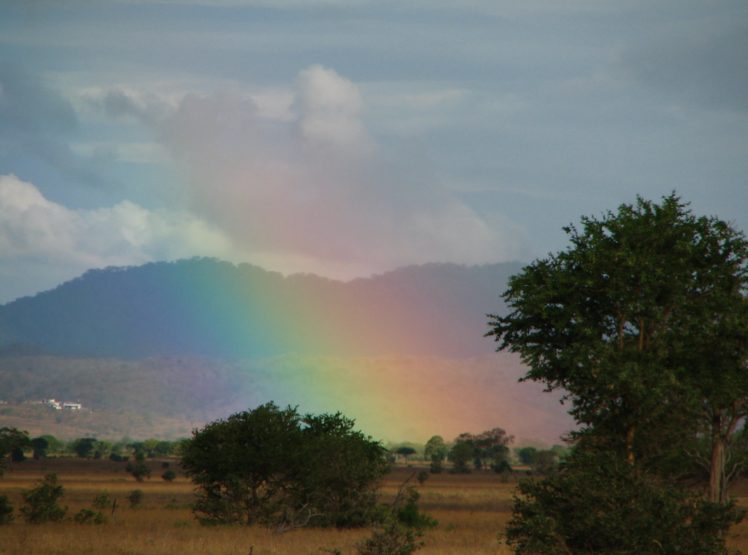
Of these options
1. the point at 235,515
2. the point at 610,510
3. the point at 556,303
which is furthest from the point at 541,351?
the point at 235,515

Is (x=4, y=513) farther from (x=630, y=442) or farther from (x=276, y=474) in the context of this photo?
(x=630, y=442)

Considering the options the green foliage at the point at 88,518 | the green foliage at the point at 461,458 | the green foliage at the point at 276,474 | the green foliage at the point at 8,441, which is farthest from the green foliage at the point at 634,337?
the green foliage at the point at 461,458

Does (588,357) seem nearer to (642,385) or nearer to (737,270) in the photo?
(642,385)

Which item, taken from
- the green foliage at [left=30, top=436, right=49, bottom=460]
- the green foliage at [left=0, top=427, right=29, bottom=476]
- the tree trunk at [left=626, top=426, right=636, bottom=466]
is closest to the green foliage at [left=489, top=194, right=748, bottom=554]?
the tree trunk at [left=626, top=426, right=636, bottom=466]

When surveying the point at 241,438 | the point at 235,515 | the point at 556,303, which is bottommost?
the point at 235,515

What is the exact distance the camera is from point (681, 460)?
3606 cm

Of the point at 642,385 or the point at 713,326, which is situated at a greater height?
the point at 713,326

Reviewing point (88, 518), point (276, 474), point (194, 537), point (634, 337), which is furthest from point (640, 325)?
point (88, 518)

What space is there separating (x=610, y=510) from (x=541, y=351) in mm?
8907

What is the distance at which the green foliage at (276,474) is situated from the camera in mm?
48250

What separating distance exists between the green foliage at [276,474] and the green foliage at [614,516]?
79.2 ft

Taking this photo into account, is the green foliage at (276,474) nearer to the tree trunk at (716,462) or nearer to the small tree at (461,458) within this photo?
the tree trunk at (716,462)

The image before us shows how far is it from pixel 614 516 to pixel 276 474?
2839 cm

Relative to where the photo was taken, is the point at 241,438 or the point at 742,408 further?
the point at 241,438
